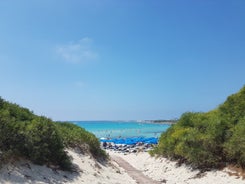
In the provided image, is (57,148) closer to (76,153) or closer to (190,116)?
(76,153)

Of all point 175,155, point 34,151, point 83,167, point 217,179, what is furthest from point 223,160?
point 34,151

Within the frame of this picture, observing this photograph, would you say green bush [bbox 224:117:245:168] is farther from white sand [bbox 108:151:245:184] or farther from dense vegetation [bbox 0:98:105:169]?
dense vegetation [bbox 0:98:105:169]

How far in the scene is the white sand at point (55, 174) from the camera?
1257 centimetres

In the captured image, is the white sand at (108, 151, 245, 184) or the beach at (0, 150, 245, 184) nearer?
the beach at (0, 150, 245, 184)

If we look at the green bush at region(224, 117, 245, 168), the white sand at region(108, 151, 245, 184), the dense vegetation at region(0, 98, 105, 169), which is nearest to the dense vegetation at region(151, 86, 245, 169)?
the green bush at region(224, 117, 245, 168)

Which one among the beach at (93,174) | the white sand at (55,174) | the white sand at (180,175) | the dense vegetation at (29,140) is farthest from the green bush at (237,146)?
the dense vegetation at (29,140)

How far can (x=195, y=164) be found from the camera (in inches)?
826

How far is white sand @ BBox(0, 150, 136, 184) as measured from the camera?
41.2 ft

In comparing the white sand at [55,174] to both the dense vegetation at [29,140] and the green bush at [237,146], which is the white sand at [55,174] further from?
the green bush at [237,146]

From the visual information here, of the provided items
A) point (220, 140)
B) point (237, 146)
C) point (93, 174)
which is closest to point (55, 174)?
point (93, 174)

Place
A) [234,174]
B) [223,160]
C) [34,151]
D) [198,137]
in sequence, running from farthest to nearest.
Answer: [198,137]
[223,160]
[234,174]
[34,151]

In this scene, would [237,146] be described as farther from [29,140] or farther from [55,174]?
[29,140]

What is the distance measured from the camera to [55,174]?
48.0 feet

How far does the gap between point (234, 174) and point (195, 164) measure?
3.94m
